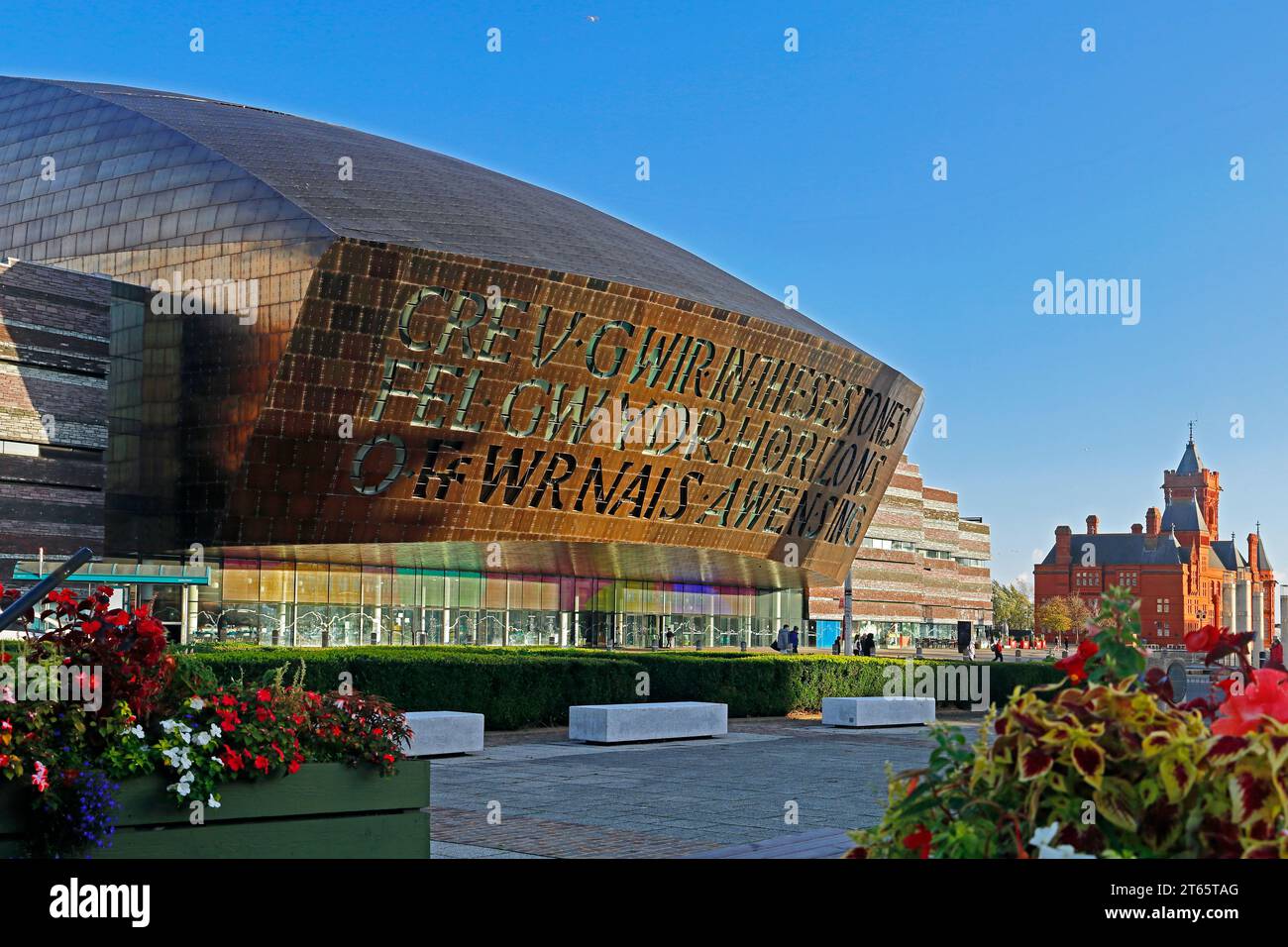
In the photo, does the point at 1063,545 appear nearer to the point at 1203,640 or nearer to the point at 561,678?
the point at 561,678

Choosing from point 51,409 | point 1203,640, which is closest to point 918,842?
point 1203,640

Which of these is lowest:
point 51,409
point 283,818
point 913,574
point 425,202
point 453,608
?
point 283,818

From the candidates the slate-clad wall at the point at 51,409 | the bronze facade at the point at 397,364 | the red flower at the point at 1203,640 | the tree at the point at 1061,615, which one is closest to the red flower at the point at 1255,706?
the red flower at the point at 1203,640

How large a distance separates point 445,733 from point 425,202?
32.6 metres

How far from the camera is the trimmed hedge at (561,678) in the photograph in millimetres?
23250

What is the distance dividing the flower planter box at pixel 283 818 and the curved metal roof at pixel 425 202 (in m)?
36.2

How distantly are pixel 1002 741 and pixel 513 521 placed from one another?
153ft

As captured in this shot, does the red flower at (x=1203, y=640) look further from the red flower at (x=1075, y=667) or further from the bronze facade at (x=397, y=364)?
the bronze facade at (x=397, y=364)

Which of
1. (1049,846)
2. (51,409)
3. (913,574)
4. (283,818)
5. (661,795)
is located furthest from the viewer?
(913,574)

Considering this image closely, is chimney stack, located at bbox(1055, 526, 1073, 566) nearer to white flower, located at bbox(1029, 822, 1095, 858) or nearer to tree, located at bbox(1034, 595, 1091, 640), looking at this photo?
tree, located at bbox(1034, 595, 1091, 640)

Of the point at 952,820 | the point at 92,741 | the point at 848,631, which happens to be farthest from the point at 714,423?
the point at 952,820

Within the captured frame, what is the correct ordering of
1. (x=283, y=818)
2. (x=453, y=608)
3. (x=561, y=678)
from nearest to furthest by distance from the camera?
(x=283, y=818)
(x=561, y=678)
(x=453, y=608)

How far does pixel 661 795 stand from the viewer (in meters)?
15.8
